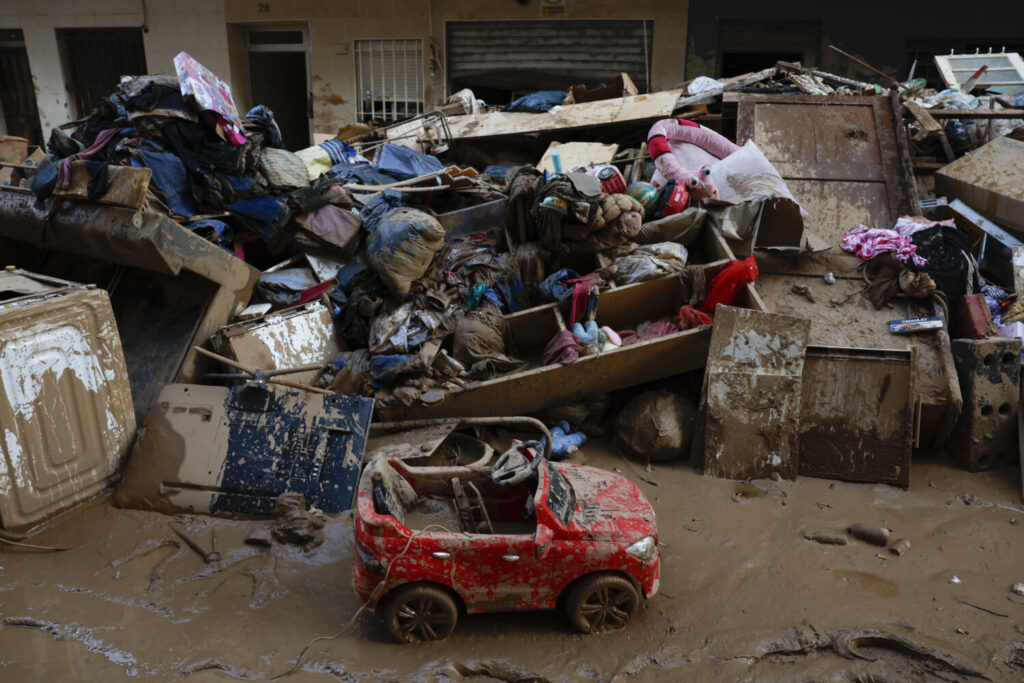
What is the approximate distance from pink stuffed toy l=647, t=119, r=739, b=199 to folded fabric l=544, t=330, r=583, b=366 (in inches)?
82.6

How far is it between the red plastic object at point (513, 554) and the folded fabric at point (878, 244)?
364 centimetres

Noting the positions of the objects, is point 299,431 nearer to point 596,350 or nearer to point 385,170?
point 596,350

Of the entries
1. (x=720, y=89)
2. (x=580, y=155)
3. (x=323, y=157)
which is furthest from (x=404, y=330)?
(x=720, y=89)

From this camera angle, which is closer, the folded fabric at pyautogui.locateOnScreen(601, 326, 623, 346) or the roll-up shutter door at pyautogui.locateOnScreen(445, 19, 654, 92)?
the folded fabric at pyautogui.locateOnScreen(601, 326, 623, 346)

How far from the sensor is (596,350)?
204 inches

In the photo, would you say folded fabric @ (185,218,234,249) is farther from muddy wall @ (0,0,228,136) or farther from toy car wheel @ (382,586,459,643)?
muddy wall @ (0,0,228,136)

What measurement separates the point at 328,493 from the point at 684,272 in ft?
10.1

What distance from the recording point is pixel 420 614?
3.41m

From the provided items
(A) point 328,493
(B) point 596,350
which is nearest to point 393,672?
(A) point 328,493

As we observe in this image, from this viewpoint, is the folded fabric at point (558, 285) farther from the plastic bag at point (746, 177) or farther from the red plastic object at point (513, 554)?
the red plastic object at point (513, 554)

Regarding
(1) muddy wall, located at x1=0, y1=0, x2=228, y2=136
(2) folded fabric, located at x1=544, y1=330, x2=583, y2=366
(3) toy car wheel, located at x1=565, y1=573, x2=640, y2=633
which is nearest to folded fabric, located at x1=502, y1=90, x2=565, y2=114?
(2) folded fabric, located at x1=544, y1=330, x2=583, y2=366

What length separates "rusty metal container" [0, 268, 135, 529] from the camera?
394 cm

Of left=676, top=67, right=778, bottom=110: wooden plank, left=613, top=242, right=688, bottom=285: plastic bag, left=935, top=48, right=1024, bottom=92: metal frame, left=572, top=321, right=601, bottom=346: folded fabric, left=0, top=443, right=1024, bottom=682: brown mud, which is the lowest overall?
left=0, top=443, right=1024, bottom=682: brown mud

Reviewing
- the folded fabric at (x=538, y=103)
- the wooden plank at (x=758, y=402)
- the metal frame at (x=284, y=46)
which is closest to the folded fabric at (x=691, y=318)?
the wooden plank at (x=758, y=402)
